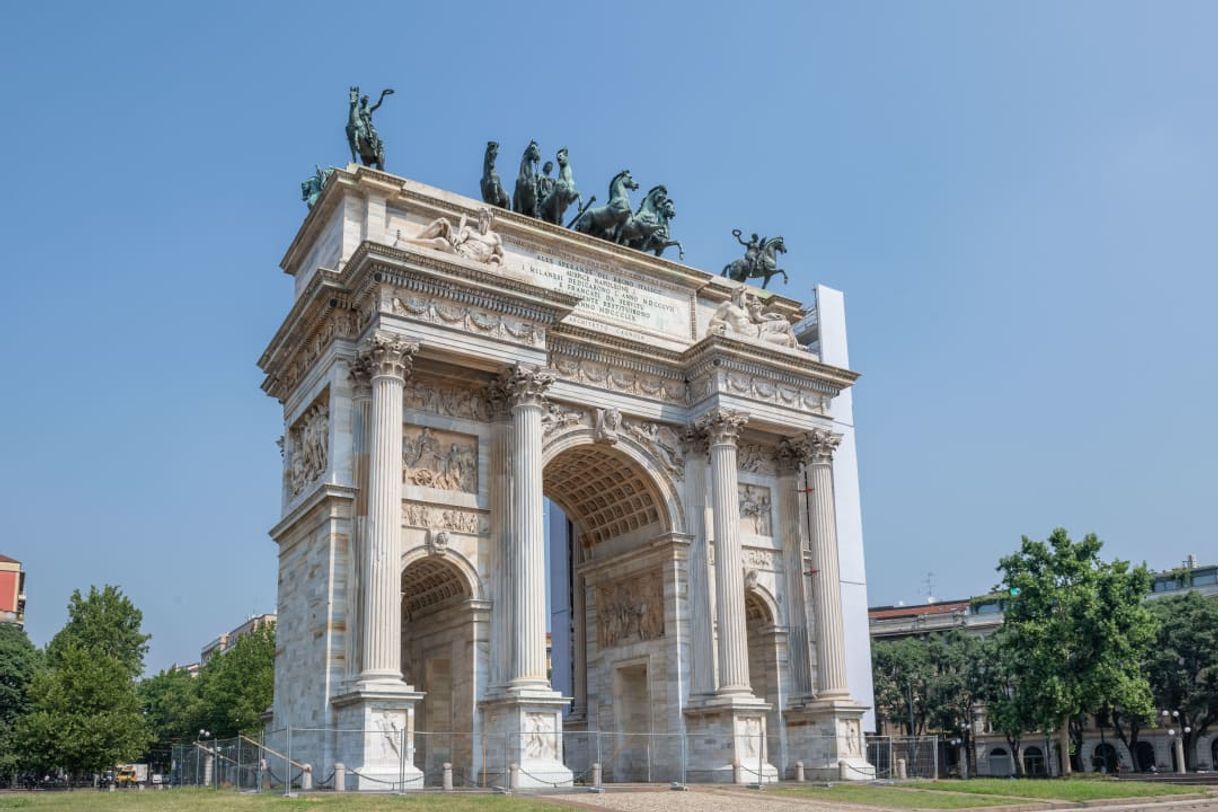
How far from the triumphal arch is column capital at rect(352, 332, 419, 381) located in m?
0.08

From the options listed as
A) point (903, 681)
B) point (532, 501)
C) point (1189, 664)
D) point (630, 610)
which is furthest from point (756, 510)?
point (903, 681)

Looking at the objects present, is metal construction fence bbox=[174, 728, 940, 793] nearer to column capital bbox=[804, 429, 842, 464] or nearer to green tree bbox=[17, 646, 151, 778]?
column capital bbox=[804, 429, 842, 464]

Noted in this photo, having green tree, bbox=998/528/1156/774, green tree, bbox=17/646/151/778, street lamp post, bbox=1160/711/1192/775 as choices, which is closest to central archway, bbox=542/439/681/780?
green tree, bbox=998/528/1156/774

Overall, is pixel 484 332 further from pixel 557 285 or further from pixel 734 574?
pixel 734 574

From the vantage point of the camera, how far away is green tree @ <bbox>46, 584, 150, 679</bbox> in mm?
63812

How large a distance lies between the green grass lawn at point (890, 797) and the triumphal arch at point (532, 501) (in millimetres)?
2964

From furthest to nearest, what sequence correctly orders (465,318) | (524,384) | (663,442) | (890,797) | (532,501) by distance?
(663,442) < (524,384) < (465,318) < (532,501) < (890,797)

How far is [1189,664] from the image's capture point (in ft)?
215

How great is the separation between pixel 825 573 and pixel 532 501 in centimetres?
1146

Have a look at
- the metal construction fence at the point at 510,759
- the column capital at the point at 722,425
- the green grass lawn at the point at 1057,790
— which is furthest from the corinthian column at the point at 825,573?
the green grass lawn at the point at 1057,790

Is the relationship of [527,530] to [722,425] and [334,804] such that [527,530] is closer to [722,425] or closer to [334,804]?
[722,425]

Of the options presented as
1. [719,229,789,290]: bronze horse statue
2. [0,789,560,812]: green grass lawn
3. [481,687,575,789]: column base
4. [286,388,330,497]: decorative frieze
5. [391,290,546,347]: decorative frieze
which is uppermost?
[719,229,789,290]: bronze horse statue

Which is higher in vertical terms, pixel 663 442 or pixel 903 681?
pixel 663 442

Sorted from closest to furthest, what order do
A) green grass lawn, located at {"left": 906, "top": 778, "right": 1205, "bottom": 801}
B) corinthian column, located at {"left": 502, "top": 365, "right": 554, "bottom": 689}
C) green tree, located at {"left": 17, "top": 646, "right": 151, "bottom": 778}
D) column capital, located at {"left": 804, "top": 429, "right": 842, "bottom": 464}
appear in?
green grass lawn, located at {"left": 906, "top": 778, "right": 1205, "bottom": 801} → corinthian column, located at {"left": 502, "top": 365, "right": 554, "bottom": 689} → column capital, located at {"left": 804, "top": 429, "right": 842, "bottom": 464} → green tree, located at {"left": 17, "top": 646, "right": 151, "bottom": 778}
